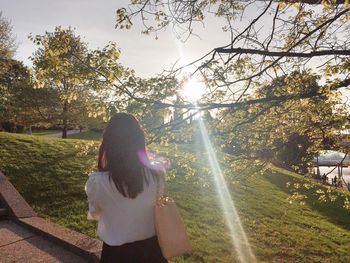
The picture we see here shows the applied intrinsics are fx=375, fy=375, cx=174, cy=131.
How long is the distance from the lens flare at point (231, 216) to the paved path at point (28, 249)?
2879 millimetres

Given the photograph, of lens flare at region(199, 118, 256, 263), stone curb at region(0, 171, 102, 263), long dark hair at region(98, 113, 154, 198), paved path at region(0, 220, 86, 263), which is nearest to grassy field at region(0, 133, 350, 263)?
lens flare at region(199, 118, 256, 263)

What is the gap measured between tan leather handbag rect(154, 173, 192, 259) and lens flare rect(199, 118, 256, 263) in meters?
3.25

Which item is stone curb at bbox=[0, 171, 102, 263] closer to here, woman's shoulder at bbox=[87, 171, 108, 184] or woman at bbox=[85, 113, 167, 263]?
woman at bbox=[85, 113, 167, 263]

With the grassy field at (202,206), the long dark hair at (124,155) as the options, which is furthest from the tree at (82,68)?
the long dark hair at (124,155)

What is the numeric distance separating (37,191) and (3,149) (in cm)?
434

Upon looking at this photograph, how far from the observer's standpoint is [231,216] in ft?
35.3

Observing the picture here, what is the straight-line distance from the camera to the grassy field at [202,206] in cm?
775

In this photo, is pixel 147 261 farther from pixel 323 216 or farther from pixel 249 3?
pixel 323 216

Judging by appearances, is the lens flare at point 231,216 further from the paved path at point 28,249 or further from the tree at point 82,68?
the paved path at point 28,249

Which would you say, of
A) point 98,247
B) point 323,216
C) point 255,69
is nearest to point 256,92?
point 255,69

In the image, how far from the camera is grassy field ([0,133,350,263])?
305 inches

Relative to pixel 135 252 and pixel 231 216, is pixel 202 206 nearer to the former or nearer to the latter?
pixel 231 216

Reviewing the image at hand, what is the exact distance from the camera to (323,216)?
1464 centimetres

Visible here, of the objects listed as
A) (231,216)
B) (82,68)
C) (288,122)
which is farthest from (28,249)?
(231,216)
